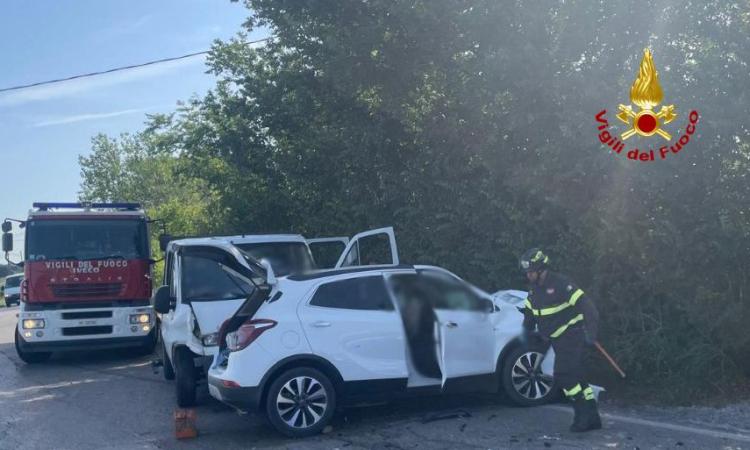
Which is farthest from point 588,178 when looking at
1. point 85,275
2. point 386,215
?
point 85,275

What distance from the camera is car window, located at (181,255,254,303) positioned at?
10.4m

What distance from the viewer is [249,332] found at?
7.96 m

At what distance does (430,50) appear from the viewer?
12469mm

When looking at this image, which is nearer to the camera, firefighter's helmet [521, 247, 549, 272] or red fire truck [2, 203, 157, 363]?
firefighter's helmet [521, 247, 549, 272]

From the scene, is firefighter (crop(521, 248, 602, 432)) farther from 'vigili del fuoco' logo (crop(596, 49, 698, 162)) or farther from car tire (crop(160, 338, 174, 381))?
car tire (crop(160, 338, 174, 381))

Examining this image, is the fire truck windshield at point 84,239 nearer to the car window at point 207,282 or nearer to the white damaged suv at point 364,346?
the car window at point 207,282

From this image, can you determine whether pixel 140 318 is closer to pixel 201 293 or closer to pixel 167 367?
pixel 167 367

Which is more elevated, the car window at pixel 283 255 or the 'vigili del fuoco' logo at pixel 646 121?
the 'vigili del fuoco' logo at pixel 646 121

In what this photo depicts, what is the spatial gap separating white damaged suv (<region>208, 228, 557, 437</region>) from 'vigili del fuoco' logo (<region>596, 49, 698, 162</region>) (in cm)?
238

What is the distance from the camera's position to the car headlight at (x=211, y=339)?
31.5ft

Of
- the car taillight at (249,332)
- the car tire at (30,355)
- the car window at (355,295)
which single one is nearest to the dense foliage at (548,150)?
the car window at (355,295)

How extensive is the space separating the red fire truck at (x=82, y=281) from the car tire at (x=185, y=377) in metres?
5.11

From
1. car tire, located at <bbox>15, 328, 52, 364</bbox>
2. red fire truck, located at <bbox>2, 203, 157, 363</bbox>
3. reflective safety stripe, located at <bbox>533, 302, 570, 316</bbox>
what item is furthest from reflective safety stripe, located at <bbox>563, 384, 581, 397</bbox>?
car tire, located at <bbox>15, 328, 52, 364</bbox>

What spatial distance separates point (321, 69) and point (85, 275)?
227 inches
